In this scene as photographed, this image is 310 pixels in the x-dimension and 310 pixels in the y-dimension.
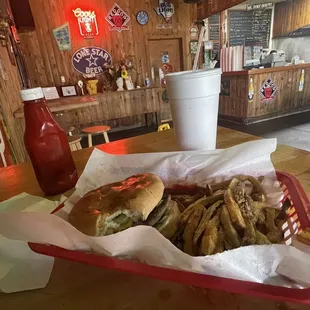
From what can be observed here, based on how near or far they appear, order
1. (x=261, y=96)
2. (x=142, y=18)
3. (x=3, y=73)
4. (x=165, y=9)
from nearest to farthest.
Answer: (x=3, y=73) → (x=261, y=96) → (x=142, y=18) → (x=165, y=9)

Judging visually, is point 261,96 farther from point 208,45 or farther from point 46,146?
point 46,146

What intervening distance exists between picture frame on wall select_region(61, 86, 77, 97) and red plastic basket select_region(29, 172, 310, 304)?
484 cm

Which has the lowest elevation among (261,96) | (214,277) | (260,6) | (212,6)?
(261,96)

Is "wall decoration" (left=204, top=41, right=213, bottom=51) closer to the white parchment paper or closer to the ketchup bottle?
the ketchup bottle

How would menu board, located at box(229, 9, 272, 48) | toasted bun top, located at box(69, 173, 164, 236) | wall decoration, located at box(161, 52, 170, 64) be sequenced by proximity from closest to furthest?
toasted bun top, located at box(69, 173, 164, 236) → wall decoration, located at box(161, 52, 170, 64) → menu board, located at box(229, 9, 272, 48)

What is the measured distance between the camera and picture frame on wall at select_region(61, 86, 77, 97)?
486cm

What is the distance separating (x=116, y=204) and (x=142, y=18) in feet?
18.5

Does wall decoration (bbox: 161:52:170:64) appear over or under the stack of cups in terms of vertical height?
over

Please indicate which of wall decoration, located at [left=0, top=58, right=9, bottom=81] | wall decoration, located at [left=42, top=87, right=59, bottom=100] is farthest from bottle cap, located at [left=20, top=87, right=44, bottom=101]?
wall decoration, located at [left=42, top=87, right=59, bottom=100]

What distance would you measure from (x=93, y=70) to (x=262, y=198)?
16.9ft

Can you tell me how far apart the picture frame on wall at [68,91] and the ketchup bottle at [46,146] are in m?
4.45

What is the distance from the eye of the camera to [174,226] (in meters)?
0.52

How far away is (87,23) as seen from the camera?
192 inches

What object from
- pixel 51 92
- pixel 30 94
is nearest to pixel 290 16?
pixel 51 92
